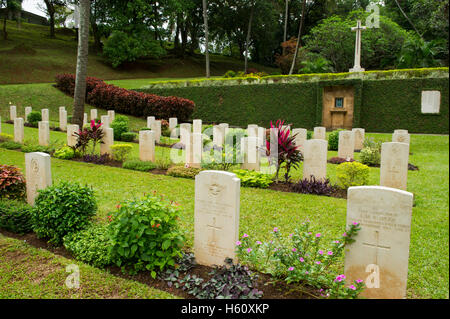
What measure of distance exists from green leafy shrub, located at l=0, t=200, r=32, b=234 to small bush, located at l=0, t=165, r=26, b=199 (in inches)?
32.6

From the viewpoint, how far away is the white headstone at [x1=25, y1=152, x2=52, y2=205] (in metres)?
6.13

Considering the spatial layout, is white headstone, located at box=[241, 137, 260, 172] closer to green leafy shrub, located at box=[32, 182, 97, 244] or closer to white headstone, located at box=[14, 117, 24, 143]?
green leafy shrub, located at box=[32, 182, 97, 244]

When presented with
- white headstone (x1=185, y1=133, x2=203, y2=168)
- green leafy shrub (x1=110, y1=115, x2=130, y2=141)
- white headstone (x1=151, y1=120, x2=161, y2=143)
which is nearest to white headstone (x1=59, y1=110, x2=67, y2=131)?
green leafy shrub (x1=110, y1=115, x2=130, y2=141)

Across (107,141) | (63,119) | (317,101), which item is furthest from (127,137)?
(317,101)

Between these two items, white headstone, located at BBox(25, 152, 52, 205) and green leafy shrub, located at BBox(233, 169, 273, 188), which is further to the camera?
green leafy shrub, located at BBox(233, 169, 273, 188)

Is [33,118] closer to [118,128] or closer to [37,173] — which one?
[118,128]

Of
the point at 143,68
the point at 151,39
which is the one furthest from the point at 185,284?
the point at 143,68

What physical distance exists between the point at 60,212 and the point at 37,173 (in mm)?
1568

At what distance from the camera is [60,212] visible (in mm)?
5105

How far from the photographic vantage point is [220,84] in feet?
79.0

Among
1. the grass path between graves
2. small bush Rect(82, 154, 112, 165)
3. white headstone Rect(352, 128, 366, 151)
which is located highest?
white headstone Rect(352, 128, 366, 151)

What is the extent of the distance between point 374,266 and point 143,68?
123ft

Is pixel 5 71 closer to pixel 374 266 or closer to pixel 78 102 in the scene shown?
pixel 78 102

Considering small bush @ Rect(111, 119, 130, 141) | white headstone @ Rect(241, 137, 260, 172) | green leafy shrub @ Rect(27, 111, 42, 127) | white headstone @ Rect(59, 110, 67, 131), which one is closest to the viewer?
white headstone @ Rect(241, 137, 260, 172)
